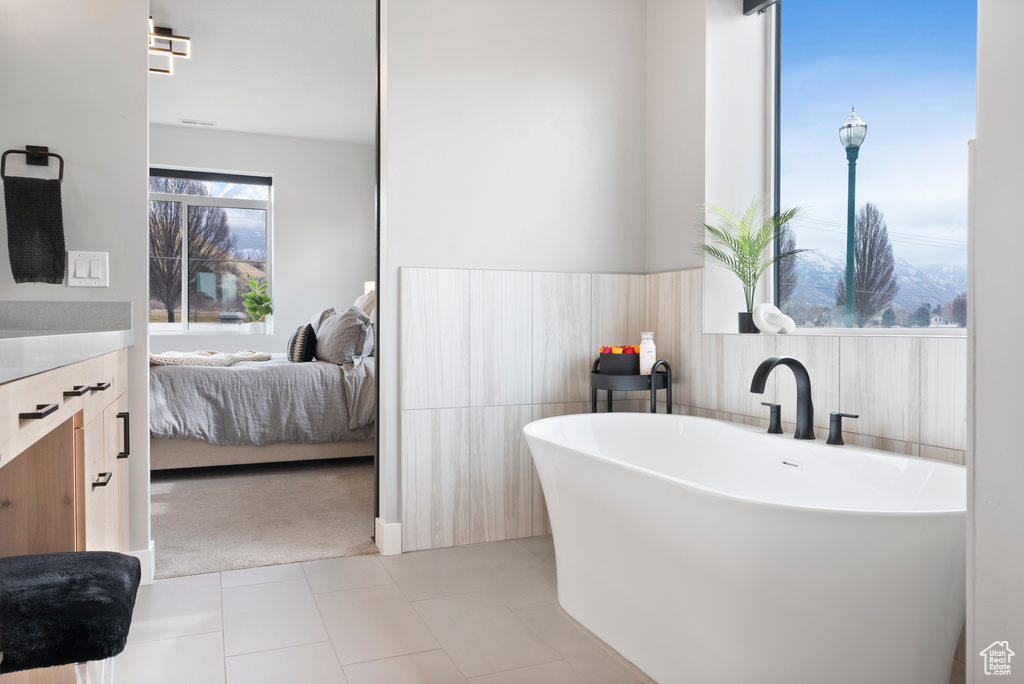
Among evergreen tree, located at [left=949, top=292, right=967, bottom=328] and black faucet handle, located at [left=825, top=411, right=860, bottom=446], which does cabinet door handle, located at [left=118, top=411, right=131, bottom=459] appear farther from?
evergreen tree, located at [left=949, top=292, right=967, bottom=328]

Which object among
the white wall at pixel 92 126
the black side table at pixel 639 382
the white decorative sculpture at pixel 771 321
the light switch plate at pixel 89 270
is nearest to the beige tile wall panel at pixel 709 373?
the black side table at pixel 639 382

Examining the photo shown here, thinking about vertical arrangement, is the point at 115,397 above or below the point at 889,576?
above

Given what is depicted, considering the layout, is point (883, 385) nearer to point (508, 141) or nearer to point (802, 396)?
point (802, 396)

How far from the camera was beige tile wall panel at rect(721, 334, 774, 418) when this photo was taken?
2.55 m

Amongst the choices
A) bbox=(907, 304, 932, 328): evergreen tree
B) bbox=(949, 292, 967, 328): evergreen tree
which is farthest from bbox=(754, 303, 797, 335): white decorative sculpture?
bbox=(949, 292, 967, 328): evergreen tree

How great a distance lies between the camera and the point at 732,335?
9.03 feet

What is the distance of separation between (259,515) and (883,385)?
2.78 meters

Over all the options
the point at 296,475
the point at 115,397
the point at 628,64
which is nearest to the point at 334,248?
the point at 296,475

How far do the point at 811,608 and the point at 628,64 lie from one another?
2635 mm

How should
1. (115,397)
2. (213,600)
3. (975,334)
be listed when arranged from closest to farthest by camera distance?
(975,334) < (115,397) < (213,600)

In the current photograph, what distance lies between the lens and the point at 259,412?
413cm

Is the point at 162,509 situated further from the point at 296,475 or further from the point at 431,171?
the point at 431,171

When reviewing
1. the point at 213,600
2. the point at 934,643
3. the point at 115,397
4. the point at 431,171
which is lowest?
the point at 213,600

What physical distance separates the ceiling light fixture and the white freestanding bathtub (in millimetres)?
3669
